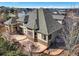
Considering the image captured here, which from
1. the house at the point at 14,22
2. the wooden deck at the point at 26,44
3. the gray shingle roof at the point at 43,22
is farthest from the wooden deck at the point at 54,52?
the house at the point at 14,22

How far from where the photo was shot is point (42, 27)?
2.25 meters

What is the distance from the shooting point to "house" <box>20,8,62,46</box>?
2.25 meters

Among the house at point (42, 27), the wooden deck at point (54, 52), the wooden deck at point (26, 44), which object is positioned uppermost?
the house at point (42, 27)

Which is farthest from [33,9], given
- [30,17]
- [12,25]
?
[12,25]

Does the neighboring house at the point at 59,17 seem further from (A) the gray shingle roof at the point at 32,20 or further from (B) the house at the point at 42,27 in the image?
(A) the gray shingle roof at the point at 32,20

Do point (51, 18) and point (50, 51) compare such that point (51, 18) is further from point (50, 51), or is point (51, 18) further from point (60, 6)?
point (50, 51)

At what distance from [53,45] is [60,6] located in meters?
0.37

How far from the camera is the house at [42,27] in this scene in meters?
2.25

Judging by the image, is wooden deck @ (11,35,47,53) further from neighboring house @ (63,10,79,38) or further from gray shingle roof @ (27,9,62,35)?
neighboring house @ (63,10,79,38)

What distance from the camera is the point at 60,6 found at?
7.38 feet

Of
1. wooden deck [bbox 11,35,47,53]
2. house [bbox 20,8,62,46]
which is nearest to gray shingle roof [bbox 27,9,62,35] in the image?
house [bbox 20,8,62,46]

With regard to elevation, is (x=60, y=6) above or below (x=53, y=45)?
above

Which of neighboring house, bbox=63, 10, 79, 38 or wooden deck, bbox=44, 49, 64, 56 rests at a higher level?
neighboring house, bbox=63, 10, 79, 38

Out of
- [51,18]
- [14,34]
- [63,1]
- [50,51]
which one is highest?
[63,1]
